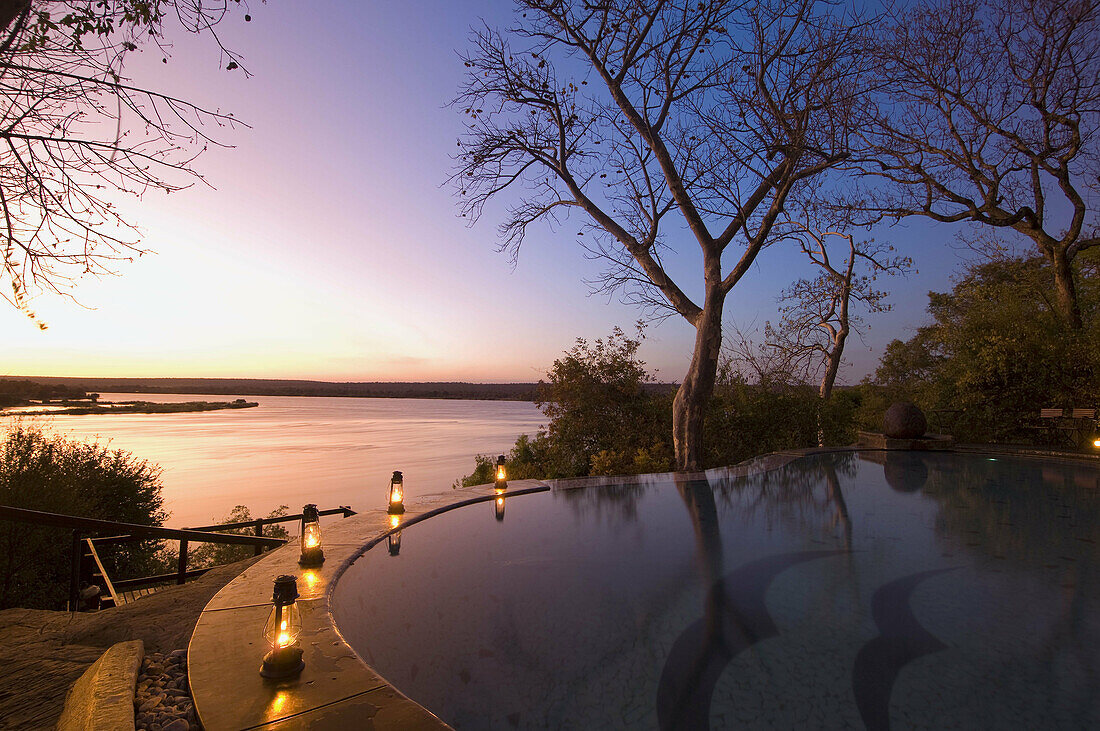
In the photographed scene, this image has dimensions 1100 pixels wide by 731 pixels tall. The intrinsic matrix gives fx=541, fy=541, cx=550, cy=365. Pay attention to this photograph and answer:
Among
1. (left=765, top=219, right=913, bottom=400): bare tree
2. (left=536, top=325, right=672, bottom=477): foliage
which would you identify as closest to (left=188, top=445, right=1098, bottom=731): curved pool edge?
(left=536, top=325, right=672, bottom=477): foliage

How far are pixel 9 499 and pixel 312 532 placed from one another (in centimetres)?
802

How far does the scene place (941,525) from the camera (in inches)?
199

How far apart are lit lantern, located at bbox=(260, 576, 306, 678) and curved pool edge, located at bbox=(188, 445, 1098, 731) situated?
44 millimetres

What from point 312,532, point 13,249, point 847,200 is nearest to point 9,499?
point 13,249

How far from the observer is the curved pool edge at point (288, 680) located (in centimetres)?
184

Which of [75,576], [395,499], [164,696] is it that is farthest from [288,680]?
[75,576]

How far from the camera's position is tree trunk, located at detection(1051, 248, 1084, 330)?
11.4 m

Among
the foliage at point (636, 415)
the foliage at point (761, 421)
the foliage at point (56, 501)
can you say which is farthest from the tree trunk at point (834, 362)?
the foliage at point (56, 501)

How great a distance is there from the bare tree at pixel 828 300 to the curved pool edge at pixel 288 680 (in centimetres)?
1457

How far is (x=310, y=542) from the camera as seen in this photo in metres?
3.74

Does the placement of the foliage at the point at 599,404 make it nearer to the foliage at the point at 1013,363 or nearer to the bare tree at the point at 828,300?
A: the bare tree at the point at 828,300

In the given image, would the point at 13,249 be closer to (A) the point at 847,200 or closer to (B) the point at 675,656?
(B) the point at 675,656

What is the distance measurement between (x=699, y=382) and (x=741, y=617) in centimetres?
698

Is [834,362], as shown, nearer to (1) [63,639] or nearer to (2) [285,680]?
(2) [285,680]
